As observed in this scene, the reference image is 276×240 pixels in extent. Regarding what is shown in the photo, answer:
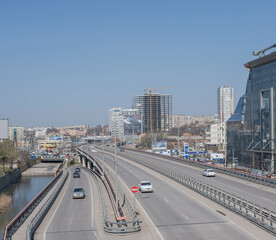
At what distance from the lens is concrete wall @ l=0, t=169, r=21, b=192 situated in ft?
248

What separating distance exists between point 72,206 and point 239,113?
45402mm

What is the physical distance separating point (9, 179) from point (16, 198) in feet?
71.6

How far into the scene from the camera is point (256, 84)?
6206 cm

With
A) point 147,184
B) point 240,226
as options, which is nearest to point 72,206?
point 147,184

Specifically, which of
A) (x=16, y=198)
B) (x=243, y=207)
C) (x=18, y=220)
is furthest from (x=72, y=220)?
(x=16, y=198)

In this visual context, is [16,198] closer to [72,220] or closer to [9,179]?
[9,179]

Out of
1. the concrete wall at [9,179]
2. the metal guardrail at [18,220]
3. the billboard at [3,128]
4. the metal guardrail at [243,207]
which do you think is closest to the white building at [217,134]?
the concrete wall at [9,179]

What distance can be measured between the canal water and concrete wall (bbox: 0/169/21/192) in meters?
1.10

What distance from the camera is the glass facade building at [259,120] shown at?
56.7 meters

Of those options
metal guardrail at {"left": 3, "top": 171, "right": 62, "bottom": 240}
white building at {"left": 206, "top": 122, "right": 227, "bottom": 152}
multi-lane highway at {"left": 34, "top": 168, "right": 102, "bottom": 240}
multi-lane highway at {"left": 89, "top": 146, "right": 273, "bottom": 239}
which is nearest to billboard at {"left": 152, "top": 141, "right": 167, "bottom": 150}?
white building at {"left": 206, "top": 122, "right": 227, "bottom": 152}

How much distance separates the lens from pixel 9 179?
84.1 metres

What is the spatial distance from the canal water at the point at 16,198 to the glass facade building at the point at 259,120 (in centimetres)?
3504

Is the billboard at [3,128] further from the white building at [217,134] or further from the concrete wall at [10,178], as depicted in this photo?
the white building at [217,134]

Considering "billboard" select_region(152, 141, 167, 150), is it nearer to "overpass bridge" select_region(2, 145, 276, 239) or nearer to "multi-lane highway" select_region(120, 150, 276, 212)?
"multi-lane highway" select_region(120, 150, 276, 212)
